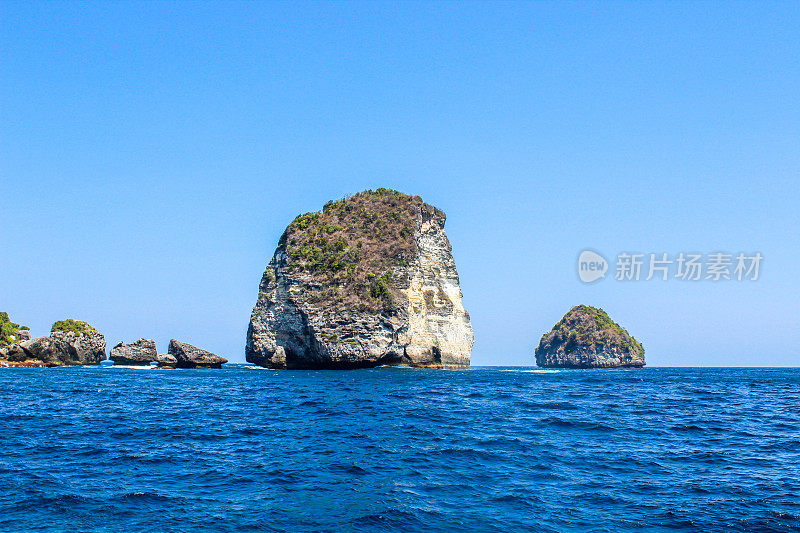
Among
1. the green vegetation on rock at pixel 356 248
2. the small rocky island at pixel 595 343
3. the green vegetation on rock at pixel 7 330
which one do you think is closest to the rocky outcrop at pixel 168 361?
the green vegetation on rock at pixel 7 330

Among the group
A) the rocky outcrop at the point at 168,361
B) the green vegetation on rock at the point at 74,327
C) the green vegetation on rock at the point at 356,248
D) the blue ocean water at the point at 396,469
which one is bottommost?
the rocky outcrop at the point at 168,361

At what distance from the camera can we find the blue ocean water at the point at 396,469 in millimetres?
11492

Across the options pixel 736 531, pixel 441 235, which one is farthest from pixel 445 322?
pixel 736 531

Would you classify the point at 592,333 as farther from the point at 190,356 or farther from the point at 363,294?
the point at 190,356

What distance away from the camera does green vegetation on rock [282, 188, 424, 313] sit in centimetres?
7538

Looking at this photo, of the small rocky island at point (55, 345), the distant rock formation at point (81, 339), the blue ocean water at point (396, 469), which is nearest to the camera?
A: the blue ocean water at point (396, 469)

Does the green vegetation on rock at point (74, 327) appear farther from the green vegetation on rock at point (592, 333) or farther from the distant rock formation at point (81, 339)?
the green vegetation on rock at point (592, 333)

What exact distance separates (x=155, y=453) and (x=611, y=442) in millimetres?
15273

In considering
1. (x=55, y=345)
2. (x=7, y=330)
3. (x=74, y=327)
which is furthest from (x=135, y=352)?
(x=7, y=330)

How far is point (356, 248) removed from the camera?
8094 centimetres

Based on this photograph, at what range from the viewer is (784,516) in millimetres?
11484

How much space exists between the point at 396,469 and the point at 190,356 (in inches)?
2992

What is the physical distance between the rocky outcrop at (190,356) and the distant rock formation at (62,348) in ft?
52.9

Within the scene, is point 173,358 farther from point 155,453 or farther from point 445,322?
point 155,453
